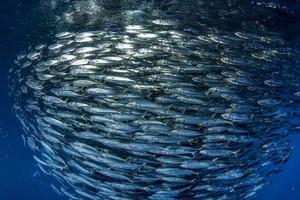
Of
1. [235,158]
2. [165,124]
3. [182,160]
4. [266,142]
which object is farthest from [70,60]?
[266,142]

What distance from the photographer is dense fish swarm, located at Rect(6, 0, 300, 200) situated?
30.2 ft

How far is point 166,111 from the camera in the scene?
907 cm

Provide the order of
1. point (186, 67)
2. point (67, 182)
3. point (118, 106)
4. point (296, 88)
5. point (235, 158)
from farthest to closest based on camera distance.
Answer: point (296, 88)
point (67, 182)
point (235, 158)
point (118, 106)
point (186, 67)

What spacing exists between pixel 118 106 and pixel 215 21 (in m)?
3.83

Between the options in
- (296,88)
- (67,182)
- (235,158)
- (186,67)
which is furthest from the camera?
(296,88)

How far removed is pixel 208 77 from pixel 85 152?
3.64m

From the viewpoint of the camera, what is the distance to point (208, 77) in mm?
9242

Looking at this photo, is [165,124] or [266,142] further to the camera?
[266,142]

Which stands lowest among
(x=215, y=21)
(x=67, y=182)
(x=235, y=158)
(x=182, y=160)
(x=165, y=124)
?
(x=67, y=182)

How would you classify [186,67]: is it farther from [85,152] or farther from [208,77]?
[85,152]

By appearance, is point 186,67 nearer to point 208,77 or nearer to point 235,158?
point 208,77

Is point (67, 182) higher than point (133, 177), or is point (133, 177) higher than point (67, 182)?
point (133, 177)

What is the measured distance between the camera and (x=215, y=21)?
10.9 meters

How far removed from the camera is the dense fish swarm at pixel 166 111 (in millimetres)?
9211
